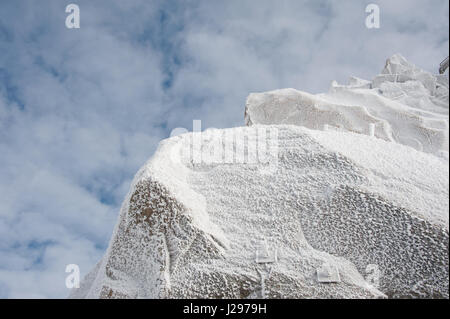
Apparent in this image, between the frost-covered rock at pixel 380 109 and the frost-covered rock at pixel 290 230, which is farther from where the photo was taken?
the frost-covered rock at pixel 380 109

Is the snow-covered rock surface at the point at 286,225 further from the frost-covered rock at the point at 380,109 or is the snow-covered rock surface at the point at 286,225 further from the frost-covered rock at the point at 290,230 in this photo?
the frost-covered rock at the point at 380,109

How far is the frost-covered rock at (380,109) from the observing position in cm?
591

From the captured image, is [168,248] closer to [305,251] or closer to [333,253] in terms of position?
[305,251]

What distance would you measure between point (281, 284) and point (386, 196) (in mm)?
1295

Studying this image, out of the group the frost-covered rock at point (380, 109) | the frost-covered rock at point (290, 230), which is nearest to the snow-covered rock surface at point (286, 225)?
the frost-covered rock at point (290, 230)

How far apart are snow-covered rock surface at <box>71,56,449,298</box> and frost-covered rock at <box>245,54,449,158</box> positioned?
1.93m

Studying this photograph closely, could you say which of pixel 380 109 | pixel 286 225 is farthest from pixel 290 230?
pixel 380 109

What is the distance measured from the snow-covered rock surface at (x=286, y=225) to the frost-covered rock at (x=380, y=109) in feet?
6.34

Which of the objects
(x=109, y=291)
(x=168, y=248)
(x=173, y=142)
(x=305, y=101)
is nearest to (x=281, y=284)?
(x=168, y=248)

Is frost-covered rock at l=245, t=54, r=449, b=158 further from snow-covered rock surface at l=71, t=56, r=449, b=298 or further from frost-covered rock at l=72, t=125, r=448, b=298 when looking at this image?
frost-covered rock at l=72, t=125, r=448, b=298

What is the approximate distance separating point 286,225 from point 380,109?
4.21m

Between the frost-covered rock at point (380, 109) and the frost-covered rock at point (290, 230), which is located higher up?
the frost-covered rock at point (380, 109)

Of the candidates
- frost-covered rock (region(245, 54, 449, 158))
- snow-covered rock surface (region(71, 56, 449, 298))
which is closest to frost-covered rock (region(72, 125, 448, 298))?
snow-covered rock surface (region(71, 56, 449, 298))

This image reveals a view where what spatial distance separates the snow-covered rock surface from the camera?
10.3ft
